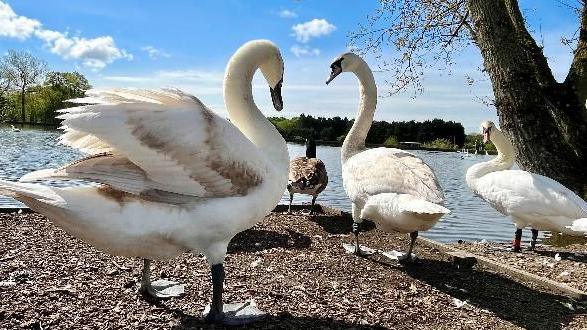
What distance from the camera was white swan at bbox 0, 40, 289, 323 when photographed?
12.2ft

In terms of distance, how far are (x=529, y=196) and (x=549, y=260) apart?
966 millimetres

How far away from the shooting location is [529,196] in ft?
26.9

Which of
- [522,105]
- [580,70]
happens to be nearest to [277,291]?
[522,105]

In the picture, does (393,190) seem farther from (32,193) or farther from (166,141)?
(32,193)

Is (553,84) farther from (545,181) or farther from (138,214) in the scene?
(138,214)

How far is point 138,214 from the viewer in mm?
3828

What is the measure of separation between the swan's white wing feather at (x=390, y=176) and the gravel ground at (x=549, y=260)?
7.02 ft

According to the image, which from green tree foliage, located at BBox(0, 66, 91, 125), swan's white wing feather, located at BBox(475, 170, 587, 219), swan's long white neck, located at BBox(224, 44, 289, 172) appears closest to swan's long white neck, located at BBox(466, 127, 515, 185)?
swan's white wing feather, located at BBox(475, 170, 587, 219)

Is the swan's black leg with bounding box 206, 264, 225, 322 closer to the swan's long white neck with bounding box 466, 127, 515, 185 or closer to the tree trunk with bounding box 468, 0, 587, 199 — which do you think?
the swan's long white neck with bounding box 466, 127, 515, 185

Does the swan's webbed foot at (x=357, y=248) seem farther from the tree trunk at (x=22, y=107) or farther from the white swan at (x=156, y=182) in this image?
the tree trunk at (x=22, y=107)

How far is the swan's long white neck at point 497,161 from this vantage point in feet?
31.2

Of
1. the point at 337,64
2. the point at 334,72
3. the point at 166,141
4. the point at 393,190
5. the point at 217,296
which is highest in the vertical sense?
the point at 337,64

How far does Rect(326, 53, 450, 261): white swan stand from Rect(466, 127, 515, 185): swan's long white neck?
2.68m

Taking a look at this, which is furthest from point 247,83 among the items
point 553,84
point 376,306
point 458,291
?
point 553,84
